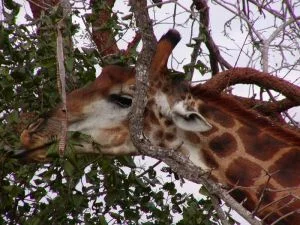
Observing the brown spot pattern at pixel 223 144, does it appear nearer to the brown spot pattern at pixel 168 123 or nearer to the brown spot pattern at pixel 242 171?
the brown spot pattern at pixel 242 171

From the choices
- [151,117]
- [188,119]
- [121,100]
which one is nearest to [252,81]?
[188,119]

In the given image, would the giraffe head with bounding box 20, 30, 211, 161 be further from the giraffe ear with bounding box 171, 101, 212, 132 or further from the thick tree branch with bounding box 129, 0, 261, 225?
the thick tree branch with bounding box 129, 0, 261, 225

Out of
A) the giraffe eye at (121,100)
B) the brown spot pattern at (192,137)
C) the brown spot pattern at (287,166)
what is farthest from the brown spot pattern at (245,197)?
the giraffe eye at (121,100)

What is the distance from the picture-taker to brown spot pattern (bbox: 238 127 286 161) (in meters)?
4.04

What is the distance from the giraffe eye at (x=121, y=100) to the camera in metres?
4.19

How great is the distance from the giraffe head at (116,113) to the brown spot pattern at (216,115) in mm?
74

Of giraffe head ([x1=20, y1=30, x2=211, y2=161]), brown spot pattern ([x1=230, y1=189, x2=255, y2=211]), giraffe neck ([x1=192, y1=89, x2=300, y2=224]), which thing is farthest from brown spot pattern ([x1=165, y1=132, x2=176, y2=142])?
brown spot pattern ([x1=230, y1=189, x2=255, y2=211])

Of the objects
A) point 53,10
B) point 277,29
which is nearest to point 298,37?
point 277,29

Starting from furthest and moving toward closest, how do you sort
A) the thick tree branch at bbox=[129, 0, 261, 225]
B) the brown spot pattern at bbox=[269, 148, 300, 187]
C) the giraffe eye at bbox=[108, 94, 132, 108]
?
1. the giraffe eye at bbox=[108, 94, 132, 108]
2. the brown spot pattern at bbox=[269, 148, 300, 187]
3. the thick tree branch at bbox=[129, 0, 261, 225]

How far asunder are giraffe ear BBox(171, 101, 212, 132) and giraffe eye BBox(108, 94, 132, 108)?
0.28m

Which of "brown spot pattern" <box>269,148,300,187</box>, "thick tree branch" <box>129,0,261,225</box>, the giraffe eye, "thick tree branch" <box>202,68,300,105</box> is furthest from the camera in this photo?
the giraffe eye

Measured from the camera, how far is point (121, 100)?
4203 mm

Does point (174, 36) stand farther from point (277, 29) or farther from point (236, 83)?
point (277, 29)

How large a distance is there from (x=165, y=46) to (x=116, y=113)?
1.50 ft
